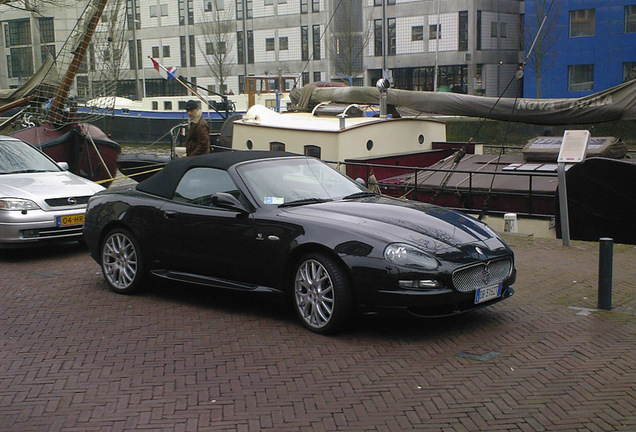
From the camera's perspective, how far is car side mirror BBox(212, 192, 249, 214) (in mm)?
7387

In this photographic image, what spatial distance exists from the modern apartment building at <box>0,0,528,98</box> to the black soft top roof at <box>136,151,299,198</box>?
1622 inches

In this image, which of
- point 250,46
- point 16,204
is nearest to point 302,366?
point 16,204

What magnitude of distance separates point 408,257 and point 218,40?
61240 mm

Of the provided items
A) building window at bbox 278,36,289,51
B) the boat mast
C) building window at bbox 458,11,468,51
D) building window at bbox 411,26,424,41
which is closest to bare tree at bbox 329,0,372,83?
building window at bbox 411,26,424,41

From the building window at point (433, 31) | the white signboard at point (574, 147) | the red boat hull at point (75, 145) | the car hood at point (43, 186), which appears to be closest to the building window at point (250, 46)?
the building window at point (433, 31)

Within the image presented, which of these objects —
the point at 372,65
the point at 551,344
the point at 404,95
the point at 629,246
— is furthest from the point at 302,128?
the point at 372,65

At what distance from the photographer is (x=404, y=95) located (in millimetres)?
17766

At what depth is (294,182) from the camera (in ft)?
25.9

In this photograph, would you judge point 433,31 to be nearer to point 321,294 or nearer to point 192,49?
point 192,49

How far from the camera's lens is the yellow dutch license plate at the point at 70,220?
10.6m

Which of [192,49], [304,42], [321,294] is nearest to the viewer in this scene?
[321,294]

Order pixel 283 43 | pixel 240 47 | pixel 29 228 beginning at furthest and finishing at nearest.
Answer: pixel 240 47
pixel 283 43
pixel 29 228

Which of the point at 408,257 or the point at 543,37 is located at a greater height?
the point at 543,37

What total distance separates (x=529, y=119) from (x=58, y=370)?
37.9 ft
